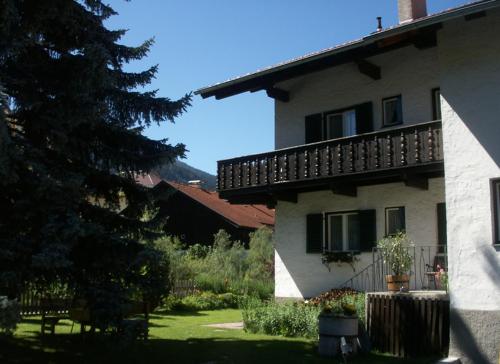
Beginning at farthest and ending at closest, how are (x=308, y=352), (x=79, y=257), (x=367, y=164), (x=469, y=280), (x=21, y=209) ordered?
(x=367, y=164)
(x=308, y=352)
(x=469, y=280)
(x=79, y=257)
(x=21, y=209)

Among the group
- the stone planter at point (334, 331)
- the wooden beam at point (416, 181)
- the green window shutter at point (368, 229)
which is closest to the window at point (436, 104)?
the wooden beam at point (416, 181)

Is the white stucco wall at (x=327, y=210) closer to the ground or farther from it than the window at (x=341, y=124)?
closer to the ground

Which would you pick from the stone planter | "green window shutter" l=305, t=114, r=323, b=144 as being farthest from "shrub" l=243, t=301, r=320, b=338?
"green window shutter" l=305, t=114, r=323, b=144

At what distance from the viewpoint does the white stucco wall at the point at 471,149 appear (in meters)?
10.4

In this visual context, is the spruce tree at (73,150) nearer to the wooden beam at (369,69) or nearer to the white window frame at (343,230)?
the wooden beam at (369,69)

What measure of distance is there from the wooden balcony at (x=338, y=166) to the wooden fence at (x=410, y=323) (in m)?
3.40

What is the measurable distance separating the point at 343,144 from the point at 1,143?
378 inches

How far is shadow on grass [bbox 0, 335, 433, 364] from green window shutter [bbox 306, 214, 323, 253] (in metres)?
5.01

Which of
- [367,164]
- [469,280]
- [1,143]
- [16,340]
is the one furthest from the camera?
[367,164]

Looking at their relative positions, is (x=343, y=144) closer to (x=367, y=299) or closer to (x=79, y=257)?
(x=367, y=299)

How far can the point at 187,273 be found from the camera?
24.4 meters

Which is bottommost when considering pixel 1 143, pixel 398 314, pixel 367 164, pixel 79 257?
pixel 398 314

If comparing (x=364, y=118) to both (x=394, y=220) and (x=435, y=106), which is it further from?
(x=394, y=220)

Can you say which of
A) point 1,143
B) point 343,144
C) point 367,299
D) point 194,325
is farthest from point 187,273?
point 1,143
